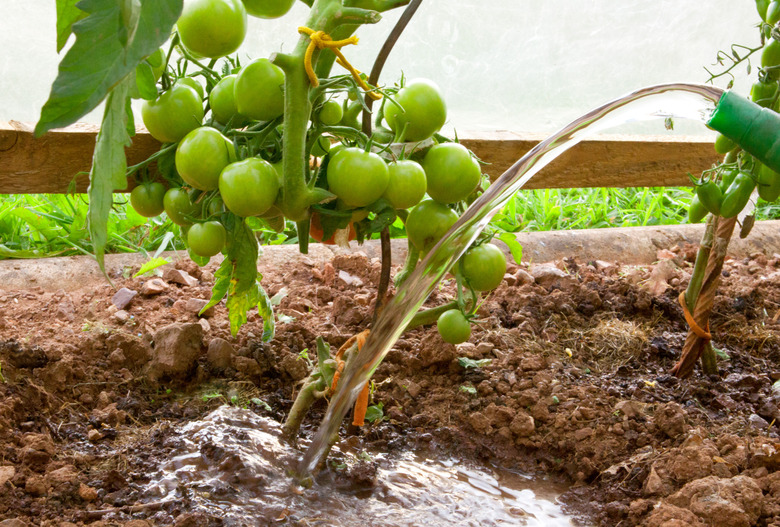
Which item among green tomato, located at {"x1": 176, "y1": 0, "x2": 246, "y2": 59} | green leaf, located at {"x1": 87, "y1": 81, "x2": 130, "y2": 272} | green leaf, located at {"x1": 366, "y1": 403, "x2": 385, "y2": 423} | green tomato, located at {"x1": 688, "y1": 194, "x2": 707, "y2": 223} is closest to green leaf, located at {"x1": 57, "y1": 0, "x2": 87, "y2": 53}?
green leaf, located at {"x1": 87, "y1": 81, "x2": 130, "y2": 272}

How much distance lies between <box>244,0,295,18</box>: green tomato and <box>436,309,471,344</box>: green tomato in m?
0.46

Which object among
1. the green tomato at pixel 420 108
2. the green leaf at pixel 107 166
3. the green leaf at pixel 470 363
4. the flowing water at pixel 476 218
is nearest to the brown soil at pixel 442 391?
the green leaf at pixel 470 363

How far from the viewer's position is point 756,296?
5.68 feet

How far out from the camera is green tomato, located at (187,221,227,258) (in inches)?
33.1

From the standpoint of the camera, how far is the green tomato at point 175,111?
2.71 feet

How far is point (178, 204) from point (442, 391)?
607 millimetres

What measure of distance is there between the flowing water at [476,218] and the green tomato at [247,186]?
0.76 ft

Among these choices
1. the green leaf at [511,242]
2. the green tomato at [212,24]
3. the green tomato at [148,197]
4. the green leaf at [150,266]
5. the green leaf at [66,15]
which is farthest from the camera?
the green leaf at [150,266]

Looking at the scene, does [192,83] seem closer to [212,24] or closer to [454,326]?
[212,24]

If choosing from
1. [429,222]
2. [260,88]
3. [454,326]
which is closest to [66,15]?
[260,88]

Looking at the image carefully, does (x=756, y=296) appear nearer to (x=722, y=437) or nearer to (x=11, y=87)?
(x=722, y=437)

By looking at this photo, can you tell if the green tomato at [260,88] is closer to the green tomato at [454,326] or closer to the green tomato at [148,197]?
the green tomato at [148,197]

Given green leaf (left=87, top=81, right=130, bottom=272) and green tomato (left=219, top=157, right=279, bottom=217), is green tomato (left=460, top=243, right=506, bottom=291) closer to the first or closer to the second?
green tomato (left=219, top=157, right=279, bottom=217)

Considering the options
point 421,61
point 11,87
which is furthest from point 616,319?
point 11,87
